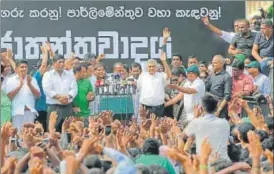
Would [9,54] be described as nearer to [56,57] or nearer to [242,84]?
[56,57]

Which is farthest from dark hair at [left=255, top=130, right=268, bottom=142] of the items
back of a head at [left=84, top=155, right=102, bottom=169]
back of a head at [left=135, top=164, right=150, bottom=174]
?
back of a head at [left=84, top=155, right=102, bottom=169]

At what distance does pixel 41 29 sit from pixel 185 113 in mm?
3262

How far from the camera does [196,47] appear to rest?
60.3ft

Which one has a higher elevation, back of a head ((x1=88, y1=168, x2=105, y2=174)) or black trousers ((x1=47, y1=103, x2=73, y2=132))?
black trousers ((x1=47, y1=103, x2=73, y2=132))

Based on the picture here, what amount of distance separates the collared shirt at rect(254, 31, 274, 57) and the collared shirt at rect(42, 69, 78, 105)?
2.53m

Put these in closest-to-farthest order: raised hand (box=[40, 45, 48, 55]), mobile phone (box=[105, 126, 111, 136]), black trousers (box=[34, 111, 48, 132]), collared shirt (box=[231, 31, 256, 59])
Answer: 1. mobile phone (box=[105, 126, 111, 136])
2. black trousers (box=[34, 111, 48, 132])
3. collared shirt (box=[231, 31, 256, 59])
4. raised hand (box=[40, 45, 48, 55])

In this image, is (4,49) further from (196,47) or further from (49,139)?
(49,139)

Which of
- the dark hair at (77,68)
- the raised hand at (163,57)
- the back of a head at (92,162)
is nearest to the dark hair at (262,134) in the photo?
the back of a head at (92,162)

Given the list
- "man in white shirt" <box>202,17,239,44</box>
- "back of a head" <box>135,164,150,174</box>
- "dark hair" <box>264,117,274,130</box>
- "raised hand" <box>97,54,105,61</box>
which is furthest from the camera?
"raised hand" <box>97,54,105,61</box>

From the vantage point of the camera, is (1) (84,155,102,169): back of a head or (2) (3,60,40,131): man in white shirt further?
(2) (3,60,40,131): man in white shirt

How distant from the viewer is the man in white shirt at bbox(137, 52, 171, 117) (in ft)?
53.0

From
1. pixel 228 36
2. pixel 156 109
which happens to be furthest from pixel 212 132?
pixel 228 36

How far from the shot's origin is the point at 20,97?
1566cm

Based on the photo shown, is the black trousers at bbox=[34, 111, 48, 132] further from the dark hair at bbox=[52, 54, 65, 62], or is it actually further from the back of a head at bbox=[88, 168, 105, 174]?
the back of a head at bbox=[88, 168, 105, 174]
